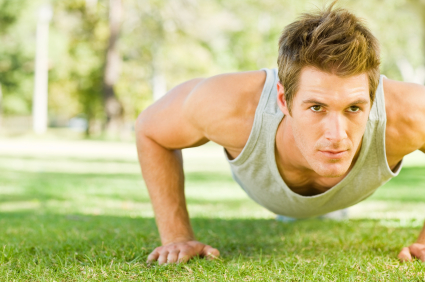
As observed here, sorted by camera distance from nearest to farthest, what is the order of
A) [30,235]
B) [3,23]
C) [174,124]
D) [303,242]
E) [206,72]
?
[174,124]
[303,242]
[30,235]
[3,23]
[206,72]

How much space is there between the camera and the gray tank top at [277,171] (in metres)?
2.87

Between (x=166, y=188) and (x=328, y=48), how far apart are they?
1484 mm

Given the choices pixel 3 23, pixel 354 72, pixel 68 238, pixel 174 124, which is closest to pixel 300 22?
pixel 354 72

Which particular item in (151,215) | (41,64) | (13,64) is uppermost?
(13,64)

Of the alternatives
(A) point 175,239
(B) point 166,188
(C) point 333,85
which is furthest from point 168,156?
(C) point 333,85

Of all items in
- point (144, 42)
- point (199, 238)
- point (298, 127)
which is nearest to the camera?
point (298, 127)

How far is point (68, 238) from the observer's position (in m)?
3.62

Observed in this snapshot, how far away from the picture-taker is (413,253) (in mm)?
3006

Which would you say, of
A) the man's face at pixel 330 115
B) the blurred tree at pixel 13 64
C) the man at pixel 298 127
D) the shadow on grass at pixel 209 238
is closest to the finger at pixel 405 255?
the man at pixel 298 127

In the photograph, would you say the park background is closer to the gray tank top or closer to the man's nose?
the gray tank top

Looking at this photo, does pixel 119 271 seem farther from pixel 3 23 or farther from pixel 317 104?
pixel 3 23

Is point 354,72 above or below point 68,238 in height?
above

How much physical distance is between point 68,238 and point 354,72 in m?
2.44

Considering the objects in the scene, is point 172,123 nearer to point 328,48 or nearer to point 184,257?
point 184,257
